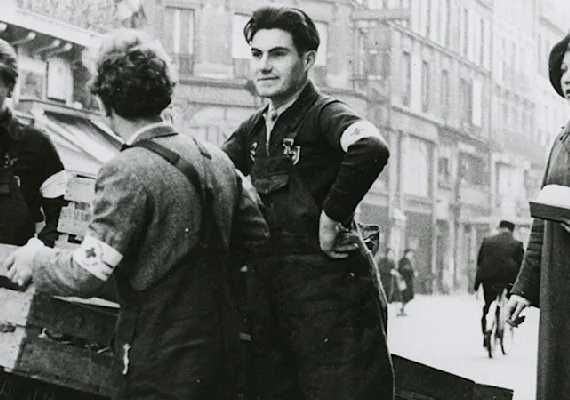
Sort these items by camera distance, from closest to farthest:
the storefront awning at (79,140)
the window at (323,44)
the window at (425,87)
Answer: the storefront awning at (79,140), the window at (323,44), the window at (425,87)

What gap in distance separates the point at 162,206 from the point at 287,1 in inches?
900

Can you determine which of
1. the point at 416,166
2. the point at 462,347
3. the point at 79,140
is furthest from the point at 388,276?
the point at 416,166

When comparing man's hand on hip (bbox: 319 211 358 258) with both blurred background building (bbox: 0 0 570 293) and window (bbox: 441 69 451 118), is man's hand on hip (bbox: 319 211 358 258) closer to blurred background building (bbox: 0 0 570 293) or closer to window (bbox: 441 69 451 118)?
blurred background building (bbox: 0 0 570 293)

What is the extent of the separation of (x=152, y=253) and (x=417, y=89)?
27.0 m

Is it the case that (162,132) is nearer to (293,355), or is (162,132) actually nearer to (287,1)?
(293,355)

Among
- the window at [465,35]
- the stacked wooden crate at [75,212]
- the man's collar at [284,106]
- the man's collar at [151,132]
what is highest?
the window at [465,35]

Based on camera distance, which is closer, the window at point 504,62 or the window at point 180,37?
the window at point 180,37

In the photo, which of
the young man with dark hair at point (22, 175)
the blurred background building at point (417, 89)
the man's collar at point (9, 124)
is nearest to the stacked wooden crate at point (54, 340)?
the young man with dark hair at point (22, 175)

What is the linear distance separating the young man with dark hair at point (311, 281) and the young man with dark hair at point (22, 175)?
947 mm

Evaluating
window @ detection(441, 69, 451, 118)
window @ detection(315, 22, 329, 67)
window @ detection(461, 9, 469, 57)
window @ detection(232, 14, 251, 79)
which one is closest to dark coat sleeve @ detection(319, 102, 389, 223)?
window @ detection(232, 14, 251, 79)

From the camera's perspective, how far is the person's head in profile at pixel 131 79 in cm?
270

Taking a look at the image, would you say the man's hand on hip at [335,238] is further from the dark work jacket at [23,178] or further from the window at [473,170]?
the window at [473,170]

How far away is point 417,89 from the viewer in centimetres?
2911

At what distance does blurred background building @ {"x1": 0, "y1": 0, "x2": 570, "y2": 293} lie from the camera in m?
21.9
